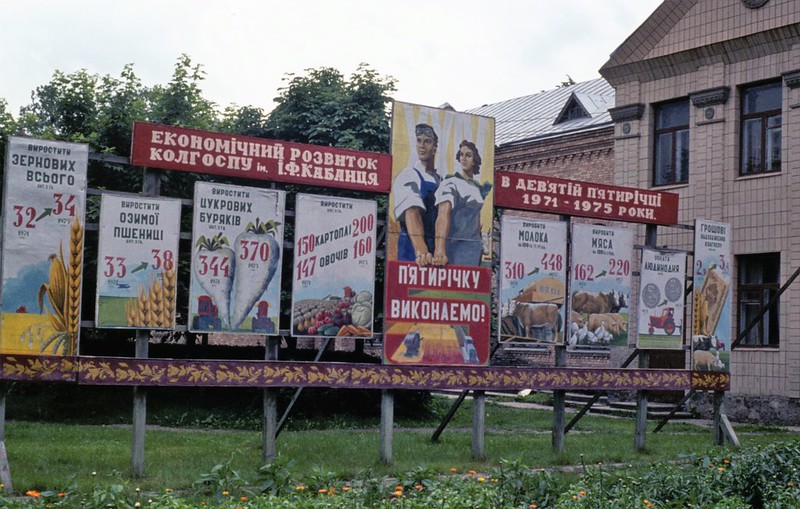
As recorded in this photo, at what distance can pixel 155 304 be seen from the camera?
40.5 feet

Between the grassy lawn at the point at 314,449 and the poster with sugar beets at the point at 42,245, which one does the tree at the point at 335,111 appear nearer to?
the grassy lawn at the point at 314,449

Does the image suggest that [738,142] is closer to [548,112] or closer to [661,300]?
[661,300]

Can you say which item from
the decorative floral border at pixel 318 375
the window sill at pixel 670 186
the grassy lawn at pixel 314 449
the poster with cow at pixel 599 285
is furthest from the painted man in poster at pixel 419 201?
the window sill at pixel 670 186

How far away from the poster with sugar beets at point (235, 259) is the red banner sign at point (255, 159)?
0.93 feet

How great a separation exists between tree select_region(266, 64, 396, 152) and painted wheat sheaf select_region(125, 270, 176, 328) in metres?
13.1

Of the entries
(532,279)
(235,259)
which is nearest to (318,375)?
(235,259)

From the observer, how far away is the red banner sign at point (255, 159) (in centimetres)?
1232

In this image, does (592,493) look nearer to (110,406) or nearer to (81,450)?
(81,450)

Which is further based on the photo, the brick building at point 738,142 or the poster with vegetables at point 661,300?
the brick building at point 738,142

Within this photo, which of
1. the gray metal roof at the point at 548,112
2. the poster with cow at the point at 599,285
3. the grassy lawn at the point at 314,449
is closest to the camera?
the grassy lawn at the point at 314,449

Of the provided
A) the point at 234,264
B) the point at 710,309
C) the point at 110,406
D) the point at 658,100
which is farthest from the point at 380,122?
the point at 234,264

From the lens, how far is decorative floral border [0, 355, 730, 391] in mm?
11773

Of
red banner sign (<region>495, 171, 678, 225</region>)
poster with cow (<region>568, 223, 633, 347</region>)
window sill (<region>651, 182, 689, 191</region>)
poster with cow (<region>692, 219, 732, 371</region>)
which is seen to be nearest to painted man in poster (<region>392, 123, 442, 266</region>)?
red banner sign (<region>495, 171, 678, 225</region>)

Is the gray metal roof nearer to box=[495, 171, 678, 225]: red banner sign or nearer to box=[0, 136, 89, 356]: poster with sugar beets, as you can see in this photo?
box=[495, 171, 678, 225]: red banner sign
